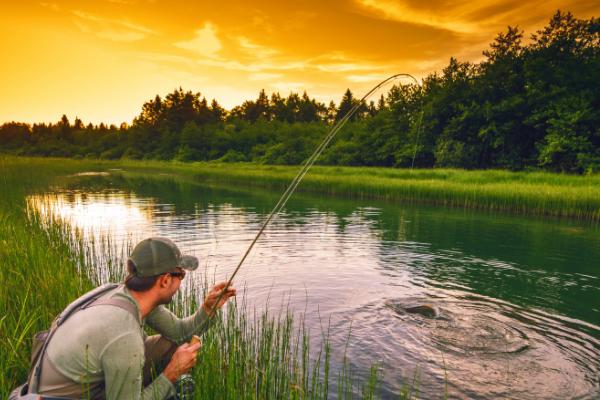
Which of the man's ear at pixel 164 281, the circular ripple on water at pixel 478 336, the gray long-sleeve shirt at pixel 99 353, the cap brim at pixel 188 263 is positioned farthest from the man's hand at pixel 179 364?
the circular ripple on water at pixel 478 336

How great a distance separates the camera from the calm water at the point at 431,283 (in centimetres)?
605

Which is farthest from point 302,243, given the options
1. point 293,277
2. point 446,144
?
point 446,144

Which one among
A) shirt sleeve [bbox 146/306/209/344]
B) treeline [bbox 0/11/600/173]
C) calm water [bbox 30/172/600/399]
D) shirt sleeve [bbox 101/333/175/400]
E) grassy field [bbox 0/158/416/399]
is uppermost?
treeline [bbox 0/11/600/173]

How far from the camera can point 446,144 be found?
47.2 metres

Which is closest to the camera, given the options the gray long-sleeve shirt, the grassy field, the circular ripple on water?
the gray long-sleeve shirt

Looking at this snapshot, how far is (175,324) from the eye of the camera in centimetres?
A: 390

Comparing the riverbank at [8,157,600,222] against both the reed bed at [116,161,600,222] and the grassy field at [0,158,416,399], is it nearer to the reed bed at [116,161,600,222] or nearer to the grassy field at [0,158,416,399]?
the reed bed at [116,161,600,222]

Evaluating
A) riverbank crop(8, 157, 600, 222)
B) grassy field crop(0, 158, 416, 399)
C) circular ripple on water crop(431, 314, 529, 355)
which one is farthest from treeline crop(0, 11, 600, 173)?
grassy field crop(0, 158, 416, 399)

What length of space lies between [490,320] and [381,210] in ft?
52.1

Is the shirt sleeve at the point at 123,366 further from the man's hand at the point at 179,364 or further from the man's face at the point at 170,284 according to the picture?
the man's face at the point at 170,284

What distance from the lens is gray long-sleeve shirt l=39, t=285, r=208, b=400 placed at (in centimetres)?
259

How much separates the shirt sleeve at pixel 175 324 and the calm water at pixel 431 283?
2.47 metres

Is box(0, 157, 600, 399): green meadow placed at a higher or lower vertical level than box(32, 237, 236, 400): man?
lower

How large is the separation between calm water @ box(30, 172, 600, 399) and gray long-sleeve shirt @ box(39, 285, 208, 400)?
317 centimetres
